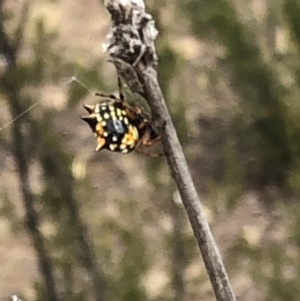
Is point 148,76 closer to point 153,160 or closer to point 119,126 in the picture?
point 119,126

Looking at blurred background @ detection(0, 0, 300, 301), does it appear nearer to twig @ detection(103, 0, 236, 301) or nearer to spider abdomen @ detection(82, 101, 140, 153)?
spider abdomen @ detection(82, 101, 140, 153)

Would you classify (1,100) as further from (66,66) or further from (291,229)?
(291,229)

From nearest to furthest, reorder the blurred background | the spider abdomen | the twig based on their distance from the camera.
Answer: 1. the twig
2. the spider abdomen
3. the blurred background

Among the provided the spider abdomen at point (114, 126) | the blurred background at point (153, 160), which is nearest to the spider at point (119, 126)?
the spider abdomen at point (114, 126)

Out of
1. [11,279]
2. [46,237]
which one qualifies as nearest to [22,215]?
[46,237]

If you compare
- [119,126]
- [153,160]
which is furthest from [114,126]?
[153,160]

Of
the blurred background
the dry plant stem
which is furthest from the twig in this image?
the blurred background
